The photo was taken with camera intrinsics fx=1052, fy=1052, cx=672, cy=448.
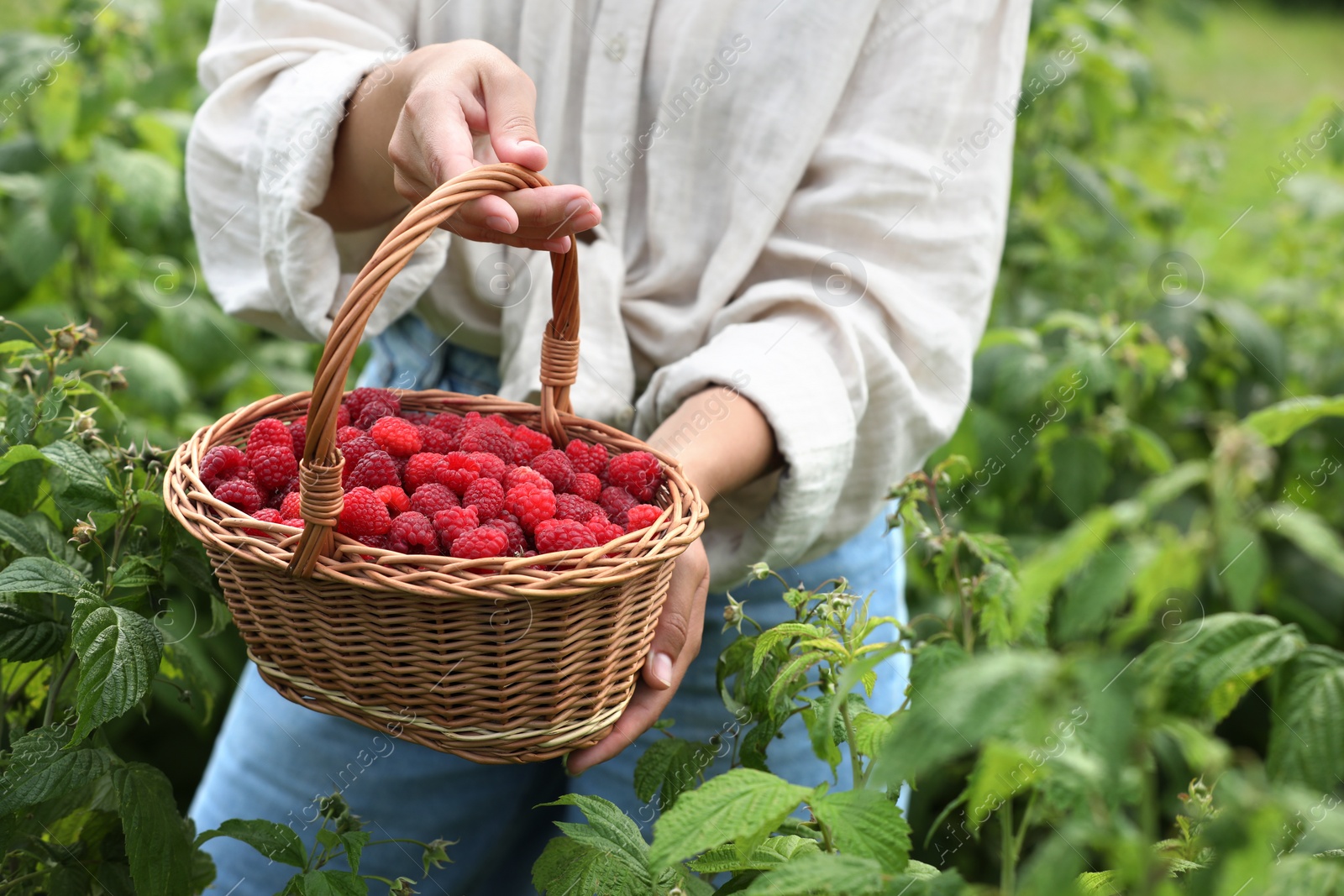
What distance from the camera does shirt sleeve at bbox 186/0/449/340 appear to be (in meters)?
1.01

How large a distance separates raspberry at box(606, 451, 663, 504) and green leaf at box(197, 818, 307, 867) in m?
0.39

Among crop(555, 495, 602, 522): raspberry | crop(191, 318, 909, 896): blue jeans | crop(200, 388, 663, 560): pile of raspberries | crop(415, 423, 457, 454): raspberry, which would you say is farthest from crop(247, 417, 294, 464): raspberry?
crop(191, 318, 909, 896): blue jeans

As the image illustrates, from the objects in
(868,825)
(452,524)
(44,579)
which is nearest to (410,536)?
(452,524)

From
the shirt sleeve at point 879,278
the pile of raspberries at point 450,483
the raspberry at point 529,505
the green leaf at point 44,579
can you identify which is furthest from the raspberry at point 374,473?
Result: the shirt sleeve at point 879,278

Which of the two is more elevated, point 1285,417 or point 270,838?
point 1285,417

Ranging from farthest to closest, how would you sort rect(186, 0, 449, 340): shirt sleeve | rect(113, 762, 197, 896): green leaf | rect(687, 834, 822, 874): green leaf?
rect(186, 0, 449, 340): shirt sleeve
rect(113, 762, 197, 896): green leaf
rect(687, 834, 822, 874): green leaf

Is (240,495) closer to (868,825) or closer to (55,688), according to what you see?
(55,688)

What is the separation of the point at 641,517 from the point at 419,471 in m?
0.19

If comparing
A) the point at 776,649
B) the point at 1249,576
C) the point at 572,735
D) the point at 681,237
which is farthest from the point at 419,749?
the point at 1249,576

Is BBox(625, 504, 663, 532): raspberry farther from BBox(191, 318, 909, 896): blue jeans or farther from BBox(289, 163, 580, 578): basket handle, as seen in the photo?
BBox(191, 318, 909, 896): blue jeans

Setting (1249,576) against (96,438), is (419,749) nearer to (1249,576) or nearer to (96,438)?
(96,438)

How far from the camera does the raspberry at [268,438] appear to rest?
0.88m

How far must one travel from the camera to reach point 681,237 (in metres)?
1.17

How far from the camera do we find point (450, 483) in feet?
2.91
